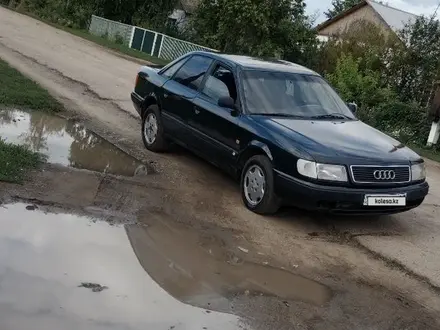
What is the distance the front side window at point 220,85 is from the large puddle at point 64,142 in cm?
136

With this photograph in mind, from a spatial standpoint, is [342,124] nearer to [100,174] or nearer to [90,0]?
[100,174]

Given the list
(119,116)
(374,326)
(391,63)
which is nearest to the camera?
(374,326)

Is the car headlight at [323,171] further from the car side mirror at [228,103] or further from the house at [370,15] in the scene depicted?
the house at [370,15]

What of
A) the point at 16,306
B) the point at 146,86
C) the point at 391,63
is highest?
the point at 391,63

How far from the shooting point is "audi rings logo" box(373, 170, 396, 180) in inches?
257

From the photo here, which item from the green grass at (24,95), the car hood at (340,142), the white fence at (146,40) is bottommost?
the green grass at (24,95)

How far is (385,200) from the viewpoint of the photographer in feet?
21.5

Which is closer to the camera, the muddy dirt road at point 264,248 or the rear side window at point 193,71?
the muddy dirt road at point 264,248

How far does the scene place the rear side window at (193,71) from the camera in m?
8.42

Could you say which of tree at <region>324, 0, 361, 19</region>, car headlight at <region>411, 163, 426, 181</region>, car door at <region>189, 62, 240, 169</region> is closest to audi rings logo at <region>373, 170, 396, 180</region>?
car headlight at <region>411, 163, 426, 181</region>

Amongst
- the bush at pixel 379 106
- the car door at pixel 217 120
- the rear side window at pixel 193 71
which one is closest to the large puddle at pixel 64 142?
the car door at pixel 217 120

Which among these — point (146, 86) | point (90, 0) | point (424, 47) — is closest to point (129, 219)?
point (146, 86)

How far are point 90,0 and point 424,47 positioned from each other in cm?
2386

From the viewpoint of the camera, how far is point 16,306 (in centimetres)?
419
